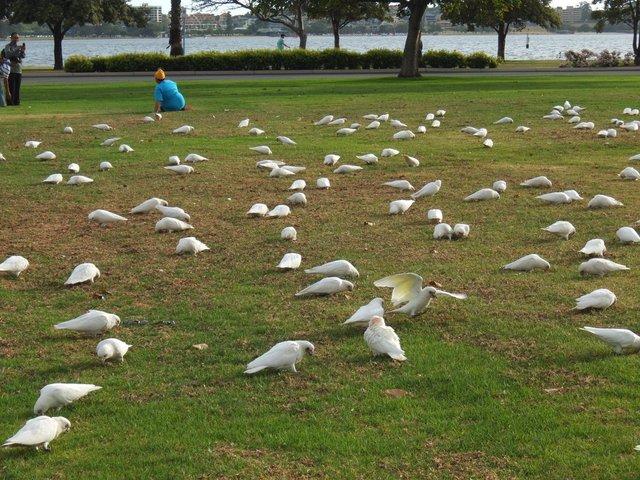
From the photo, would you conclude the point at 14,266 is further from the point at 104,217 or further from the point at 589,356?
the point at 589,356

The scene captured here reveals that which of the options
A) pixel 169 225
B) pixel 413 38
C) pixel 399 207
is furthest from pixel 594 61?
pixel 169 225

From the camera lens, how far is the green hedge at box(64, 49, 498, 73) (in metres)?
38.9

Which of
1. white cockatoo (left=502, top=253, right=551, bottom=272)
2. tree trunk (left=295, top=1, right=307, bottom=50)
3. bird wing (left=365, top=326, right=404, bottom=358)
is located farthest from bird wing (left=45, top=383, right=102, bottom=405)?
tree trunk (left=295, top=1, right=307, bottom=50)

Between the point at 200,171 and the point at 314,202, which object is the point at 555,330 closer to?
the point at 314,202

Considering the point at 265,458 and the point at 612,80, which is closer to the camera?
the point at 265,458

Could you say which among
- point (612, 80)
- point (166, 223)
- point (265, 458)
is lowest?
point (265, 458)

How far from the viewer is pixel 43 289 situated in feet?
22.8

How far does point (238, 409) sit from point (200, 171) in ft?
26.2

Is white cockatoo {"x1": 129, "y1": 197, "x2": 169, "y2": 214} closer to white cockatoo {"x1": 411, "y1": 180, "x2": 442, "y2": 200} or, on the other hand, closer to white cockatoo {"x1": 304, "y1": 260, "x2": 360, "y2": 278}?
white cockatoo {"x1": 411, "y1": 180, "x2": 442, "y2": 200}

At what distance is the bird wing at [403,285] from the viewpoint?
6043mm

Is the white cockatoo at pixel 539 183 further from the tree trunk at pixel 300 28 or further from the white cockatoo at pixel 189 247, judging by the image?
the tree trunk at pixel 300 28

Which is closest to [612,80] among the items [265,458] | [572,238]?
[572,238]

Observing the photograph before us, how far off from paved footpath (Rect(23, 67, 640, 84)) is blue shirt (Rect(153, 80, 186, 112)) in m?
13.2

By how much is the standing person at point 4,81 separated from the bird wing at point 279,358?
18.6 metres
